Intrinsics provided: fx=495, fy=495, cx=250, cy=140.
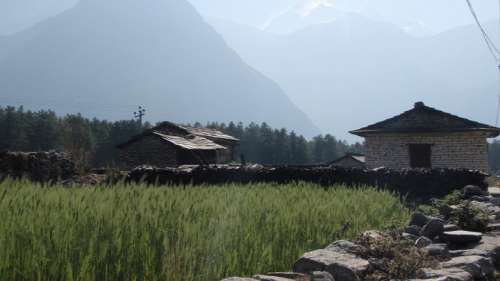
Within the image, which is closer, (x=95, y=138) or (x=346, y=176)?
(x=346, y=176)

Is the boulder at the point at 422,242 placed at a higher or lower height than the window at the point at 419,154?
lower

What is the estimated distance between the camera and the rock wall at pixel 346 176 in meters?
14.0

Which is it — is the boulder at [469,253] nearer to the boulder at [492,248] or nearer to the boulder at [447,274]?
the boulder at [492,248]

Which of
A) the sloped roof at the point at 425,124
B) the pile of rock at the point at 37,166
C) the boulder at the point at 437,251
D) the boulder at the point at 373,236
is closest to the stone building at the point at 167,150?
the sloped roof at the point at 425,124

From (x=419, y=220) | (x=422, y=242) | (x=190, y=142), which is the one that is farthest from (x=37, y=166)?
(x=190, y=142)

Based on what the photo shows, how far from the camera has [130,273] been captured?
3.52m

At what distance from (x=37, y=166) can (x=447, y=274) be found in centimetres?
1302

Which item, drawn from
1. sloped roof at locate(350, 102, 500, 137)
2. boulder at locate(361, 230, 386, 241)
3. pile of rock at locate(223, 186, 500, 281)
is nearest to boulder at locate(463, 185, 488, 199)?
pile of rock at locate(223, 186, 500, 281)

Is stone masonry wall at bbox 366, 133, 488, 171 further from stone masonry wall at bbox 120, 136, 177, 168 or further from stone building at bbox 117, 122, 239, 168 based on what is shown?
stone masonry wall at bbox 120, 136, 177, 168

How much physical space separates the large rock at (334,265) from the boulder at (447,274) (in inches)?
18.8

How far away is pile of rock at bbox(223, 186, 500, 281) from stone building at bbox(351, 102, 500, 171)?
58.2 ft

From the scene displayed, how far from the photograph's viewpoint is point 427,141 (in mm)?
23719

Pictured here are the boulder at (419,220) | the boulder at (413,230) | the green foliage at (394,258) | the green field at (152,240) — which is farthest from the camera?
the boulder at (419,220)

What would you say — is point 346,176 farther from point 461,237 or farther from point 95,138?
point 95,138
